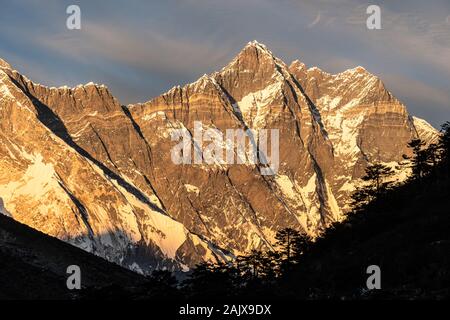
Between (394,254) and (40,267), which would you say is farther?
(40,267)

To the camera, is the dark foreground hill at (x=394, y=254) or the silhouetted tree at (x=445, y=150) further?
the silhouetted tree at (x=445, y=150)

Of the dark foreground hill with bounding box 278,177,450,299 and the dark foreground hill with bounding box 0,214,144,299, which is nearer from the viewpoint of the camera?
the dark foreground hill with bounding box 278,177,450,299

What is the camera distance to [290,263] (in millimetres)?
130125

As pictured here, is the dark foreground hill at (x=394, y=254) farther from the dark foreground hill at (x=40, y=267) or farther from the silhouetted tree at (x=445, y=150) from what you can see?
the dark foreground hill at (x=40, y=267)

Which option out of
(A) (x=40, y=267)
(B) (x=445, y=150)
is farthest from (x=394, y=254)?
(A) (x=40, y=267)

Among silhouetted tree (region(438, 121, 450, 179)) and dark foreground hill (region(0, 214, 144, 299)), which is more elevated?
silhouetted tree (region(438, 121, 450, 179))

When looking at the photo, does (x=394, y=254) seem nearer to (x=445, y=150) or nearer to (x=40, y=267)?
(x=445, y=150)

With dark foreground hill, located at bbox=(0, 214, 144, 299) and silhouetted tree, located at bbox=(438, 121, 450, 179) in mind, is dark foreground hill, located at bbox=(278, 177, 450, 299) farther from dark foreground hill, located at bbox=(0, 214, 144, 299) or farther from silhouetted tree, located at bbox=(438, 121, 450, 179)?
dark foreground hill, located at bbox=(0, 214, 144, 299)

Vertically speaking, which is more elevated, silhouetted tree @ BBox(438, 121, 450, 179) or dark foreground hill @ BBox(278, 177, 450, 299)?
silhouetted tree @ BBox(438, 121, 450, 179)

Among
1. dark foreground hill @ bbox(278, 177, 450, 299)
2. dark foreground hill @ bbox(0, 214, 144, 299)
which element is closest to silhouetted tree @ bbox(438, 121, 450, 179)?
dark foreground hill @ bbox(278, 177, 450, 299)

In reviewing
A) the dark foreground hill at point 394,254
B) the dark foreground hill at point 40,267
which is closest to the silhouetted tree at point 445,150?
the dark foreground hill at point 394,254

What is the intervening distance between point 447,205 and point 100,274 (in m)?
95.9
